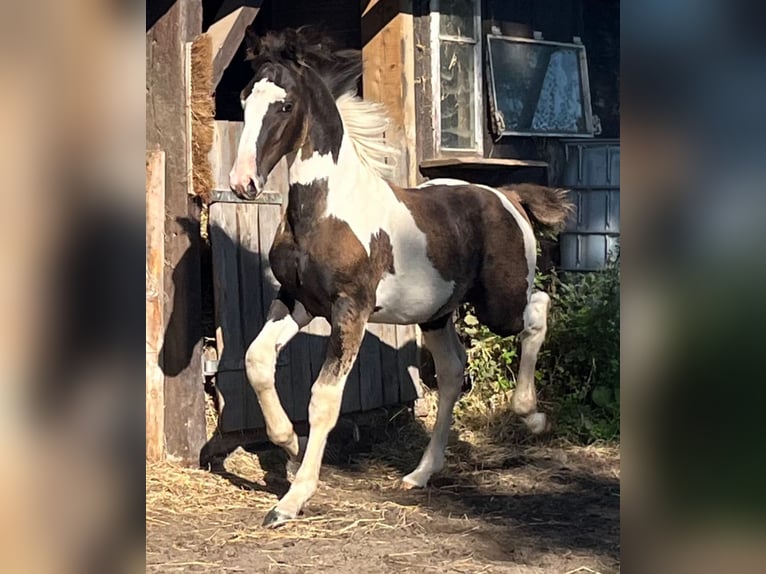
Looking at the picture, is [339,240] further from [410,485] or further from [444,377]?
[410,485]

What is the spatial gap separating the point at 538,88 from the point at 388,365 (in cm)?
292

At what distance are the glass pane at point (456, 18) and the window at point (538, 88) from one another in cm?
29

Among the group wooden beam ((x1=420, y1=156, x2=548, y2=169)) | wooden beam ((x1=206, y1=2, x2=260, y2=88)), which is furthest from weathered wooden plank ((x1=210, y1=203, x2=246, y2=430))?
wooden beam ((x1=420, y1=156, x2=548, y2=169))

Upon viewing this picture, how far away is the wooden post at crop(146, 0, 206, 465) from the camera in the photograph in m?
5.85

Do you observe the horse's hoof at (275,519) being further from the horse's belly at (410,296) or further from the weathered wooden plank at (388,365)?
the weathered wooden plank at (388,365)

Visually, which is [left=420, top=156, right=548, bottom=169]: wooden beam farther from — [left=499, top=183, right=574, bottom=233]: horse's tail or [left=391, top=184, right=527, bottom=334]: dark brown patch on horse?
[left=391, top=184, right=527, bottom=334]: dark brown patch on horse

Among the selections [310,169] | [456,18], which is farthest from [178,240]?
[456,18]

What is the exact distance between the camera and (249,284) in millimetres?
6227

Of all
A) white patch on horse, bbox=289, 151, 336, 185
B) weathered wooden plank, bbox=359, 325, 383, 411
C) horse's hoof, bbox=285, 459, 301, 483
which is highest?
white patch on horse, bbox=289, 151, 336, 185

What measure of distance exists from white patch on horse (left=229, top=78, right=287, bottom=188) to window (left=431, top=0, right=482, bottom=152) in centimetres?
290

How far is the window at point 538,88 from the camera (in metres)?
8.26
